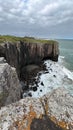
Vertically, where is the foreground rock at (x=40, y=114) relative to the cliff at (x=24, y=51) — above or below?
A: above

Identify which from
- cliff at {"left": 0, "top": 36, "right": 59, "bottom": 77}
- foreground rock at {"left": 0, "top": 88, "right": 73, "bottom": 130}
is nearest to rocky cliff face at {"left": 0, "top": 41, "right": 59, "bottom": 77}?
cliff at {"left": 0, "top": 36, "right": 59, "bottom": 77}

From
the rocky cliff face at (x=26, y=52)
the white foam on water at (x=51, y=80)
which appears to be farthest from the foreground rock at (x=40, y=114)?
the rocky cliff face at (x=26, y=52)

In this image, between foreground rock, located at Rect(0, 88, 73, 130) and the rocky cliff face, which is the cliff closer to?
the rocky cliff face

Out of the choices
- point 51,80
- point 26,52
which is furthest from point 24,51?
point 51,80

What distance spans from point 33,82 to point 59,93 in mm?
34791

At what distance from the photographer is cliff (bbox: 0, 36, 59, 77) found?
4185cm

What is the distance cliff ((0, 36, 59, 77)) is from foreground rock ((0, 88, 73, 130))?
33.5 meters

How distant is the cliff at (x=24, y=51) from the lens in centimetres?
4185

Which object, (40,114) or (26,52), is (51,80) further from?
(40,114)

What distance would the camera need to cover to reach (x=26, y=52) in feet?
177

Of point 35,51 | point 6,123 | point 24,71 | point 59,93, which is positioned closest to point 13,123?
point 6,123

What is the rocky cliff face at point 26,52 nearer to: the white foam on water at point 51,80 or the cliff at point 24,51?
the cliff at point 24,51

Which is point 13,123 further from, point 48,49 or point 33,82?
point 48,49

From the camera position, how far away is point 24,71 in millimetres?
49188
